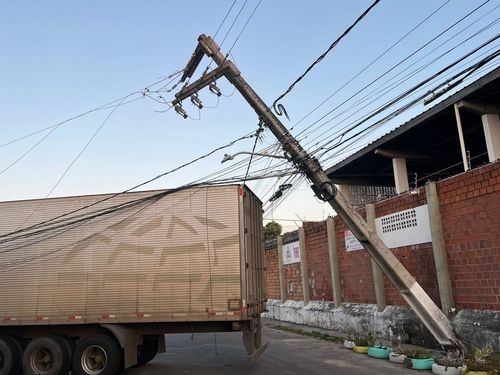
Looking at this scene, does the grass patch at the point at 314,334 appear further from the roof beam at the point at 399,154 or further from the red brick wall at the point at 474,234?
the roof beam at the point at 399,154

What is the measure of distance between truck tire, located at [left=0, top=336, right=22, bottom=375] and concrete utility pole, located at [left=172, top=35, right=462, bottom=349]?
22.9 feet

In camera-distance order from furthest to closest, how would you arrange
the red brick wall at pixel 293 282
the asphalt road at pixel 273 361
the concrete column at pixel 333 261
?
the red brick wall at pixel 293 282 → the concrete column at pixel 333 261 → the asphalt road at pixel 273 361

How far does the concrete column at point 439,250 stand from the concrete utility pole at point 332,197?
1076 mm

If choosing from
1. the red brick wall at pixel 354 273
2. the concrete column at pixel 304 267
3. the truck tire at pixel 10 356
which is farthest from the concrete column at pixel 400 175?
the truck tire at pixel 10 356

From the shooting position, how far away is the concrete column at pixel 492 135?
495 inches

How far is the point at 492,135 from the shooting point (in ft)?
41.6

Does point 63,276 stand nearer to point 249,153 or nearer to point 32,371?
point 32,371

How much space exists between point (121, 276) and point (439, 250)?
6.97 m

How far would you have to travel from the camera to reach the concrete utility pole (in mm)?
9609

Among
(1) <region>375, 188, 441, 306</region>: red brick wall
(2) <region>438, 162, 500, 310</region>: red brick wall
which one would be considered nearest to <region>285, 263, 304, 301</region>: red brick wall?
(1) <region>375, 188, 441, 306</region>: red brick wall

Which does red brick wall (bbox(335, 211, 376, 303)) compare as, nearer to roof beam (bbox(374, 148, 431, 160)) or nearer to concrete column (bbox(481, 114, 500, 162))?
roof beam (bbox(374, 148, 431, 160))

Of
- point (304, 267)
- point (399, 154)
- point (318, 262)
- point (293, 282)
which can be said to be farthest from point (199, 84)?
point (293, 282)

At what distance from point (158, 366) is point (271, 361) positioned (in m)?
2.47

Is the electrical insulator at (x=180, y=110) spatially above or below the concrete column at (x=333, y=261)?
above
